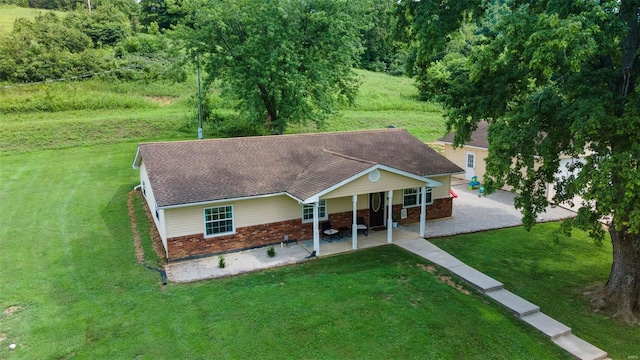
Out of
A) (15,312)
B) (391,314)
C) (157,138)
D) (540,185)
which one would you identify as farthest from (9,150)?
(540,185)

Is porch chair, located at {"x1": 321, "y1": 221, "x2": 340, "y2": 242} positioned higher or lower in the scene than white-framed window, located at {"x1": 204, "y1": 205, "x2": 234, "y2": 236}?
lower

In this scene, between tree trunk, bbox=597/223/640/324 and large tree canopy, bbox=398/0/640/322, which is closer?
large tree canopy, bbox=398/0/640/322

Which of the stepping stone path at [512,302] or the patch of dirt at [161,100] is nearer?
the stepping stone path at [512,302]

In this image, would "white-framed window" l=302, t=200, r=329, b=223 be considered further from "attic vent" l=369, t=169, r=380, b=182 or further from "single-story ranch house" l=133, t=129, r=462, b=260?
"attic vent" l=369, t=169, r=380, b=182

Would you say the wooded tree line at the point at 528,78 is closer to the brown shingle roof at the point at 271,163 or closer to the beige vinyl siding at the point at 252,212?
the brown shingle roof at the point at 271,163

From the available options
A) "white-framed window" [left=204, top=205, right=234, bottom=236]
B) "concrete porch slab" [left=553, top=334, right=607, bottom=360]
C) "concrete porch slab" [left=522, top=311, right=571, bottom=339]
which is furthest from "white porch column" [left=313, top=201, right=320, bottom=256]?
"concrete porch slab" [left=553, top=334, right=607, bottom=360]

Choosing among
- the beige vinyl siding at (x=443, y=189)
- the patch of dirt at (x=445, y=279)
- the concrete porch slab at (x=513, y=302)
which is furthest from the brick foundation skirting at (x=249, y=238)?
the concrete porch slab at (x=513, y=302)
